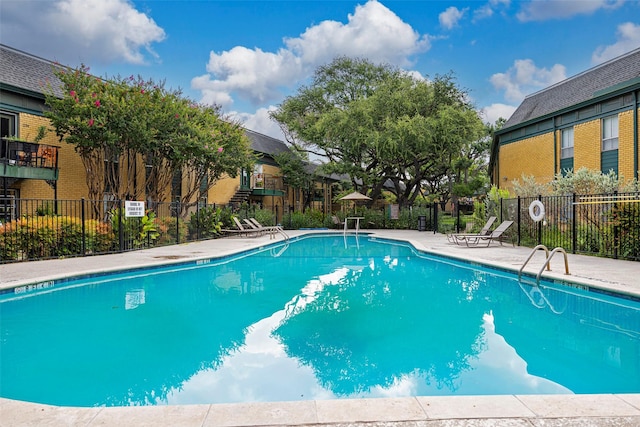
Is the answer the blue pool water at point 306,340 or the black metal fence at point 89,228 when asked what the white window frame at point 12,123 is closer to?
the black metal fence at point 89,228

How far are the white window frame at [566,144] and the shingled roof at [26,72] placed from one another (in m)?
20.9

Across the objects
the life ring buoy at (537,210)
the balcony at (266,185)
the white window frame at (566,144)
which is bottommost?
the life ring buoy at (537,210)

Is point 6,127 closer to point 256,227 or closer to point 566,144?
point 256,227

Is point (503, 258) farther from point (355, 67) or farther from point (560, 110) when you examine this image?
point (355, 67)

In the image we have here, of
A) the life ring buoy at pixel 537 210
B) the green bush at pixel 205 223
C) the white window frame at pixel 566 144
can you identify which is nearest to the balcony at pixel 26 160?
the green bush at pixel 205 223

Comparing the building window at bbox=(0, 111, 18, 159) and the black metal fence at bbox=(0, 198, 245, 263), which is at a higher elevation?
the building window at bbox=(0, 111, 18, 159)

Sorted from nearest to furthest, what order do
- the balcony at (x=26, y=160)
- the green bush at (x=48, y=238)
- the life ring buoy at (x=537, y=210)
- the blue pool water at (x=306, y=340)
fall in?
1. the blue pool water at (x=306, y=340)
2. the green bush at (x=48, y=238)
3. the life ring buoy at (x=537, y=210)
4. the balcony at (x=26, y=160)

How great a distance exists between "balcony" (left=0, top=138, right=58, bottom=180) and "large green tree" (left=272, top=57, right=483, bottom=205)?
13543 mm

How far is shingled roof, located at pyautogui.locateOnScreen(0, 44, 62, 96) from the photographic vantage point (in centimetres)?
1471

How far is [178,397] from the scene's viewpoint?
3.56 meters

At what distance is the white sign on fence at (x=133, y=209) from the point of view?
12570mm

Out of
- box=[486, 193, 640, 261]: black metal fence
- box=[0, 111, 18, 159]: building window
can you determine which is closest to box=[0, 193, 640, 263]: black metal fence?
box=[486, 193, 640, 261]: black metal fence

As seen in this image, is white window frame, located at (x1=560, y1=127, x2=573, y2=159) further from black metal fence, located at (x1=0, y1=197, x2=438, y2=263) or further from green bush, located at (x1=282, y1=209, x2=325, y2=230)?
black metal fence, located at (x1=0, y1=197, x2=438, y2=263)

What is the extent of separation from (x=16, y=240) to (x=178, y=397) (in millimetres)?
8921
